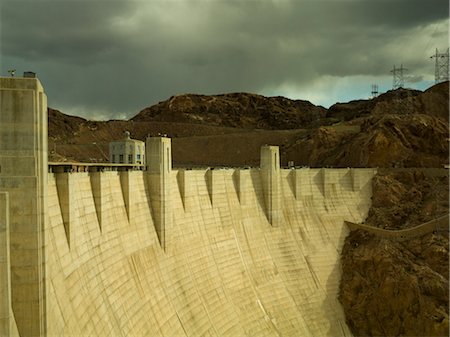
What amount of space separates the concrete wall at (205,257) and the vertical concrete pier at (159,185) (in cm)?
28

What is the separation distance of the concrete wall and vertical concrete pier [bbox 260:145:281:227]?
44cm

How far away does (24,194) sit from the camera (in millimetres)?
9812

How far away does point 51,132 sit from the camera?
74.9m

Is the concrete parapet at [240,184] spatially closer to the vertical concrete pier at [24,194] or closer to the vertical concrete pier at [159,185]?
the vertical concrete pier at [159,185]

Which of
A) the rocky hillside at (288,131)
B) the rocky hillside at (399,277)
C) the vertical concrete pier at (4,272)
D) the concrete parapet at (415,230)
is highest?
the rocky hillside at (288,131)

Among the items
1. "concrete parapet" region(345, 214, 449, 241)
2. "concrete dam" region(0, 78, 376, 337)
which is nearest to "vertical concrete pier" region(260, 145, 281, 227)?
"concrete dam" region(0, 78, 376, 337)

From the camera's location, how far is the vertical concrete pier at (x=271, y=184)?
28375 millimetres

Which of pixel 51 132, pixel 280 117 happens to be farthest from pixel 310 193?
pixel 280 117

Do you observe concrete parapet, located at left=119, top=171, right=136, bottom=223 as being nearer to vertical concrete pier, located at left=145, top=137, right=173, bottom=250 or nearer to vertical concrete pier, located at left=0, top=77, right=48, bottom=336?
vertical concrete pier, located at left=145, top=137, right=173, bottom=250

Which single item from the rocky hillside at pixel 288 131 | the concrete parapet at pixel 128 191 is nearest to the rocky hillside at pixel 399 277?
the rocky hillside at pixel 288 131

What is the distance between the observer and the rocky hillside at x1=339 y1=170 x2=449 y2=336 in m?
25.8

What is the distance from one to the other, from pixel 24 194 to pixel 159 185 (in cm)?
980

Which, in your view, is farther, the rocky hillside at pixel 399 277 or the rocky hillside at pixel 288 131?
the rocky hillside at pixel 288 131

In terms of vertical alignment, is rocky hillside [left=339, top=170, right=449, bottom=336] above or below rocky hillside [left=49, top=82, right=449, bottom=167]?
below
